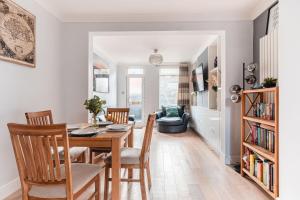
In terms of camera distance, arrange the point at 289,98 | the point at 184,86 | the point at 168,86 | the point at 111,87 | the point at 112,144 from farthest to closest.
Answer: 1. the point at 168,86
2. the point at 184,86
3. the point at 111,87
4. the point at 112,144
5. the point at 289,98

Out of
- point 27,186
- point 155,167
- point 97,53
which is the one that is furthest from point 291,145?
point 97,53

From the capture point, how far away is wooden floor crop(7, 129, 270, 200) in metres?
2.51

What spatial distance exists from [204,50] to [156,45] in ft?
4.22

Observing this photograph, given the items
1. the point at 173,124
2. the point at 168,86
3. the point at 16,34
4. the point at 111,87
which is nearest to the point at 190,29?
the point at 16,34

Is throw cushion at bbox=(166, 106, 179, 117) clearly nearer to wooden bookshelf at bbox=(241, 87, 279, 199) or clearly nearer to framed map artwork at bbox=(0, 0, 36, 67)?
wooden bookshelf at bbox=(241, 87, 279, 199)

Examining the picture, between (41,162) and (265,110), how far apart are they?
2.47m

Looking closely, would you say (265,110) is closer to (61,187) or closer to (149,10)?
(149,10)

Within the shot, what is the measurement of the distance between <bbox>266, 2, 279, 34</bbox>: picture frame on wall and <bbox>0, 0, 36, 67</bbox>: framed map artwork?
3.18m


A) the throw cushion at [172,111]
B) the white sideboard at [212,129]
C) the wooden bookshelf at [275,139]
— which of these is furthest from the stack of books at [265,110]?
the throw cushion at [172,111]

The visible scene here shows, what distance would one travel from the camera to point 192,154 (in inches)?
174

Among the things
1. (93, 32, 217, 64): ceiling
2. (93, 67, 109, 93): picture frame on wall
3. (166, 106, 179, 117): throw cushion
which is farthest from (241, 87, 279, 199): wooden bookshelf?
(166, 106, 179, 117): throw cushion

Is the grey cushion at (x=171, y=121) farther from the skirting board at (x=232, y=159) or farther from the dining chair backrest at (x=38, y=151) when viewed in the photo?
the dining chair backrest at (x=38, y=151)

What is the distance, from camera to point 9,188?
2.55 metres

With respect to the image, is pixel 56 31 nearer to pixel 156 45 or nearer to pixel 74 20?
pixel 74 20
